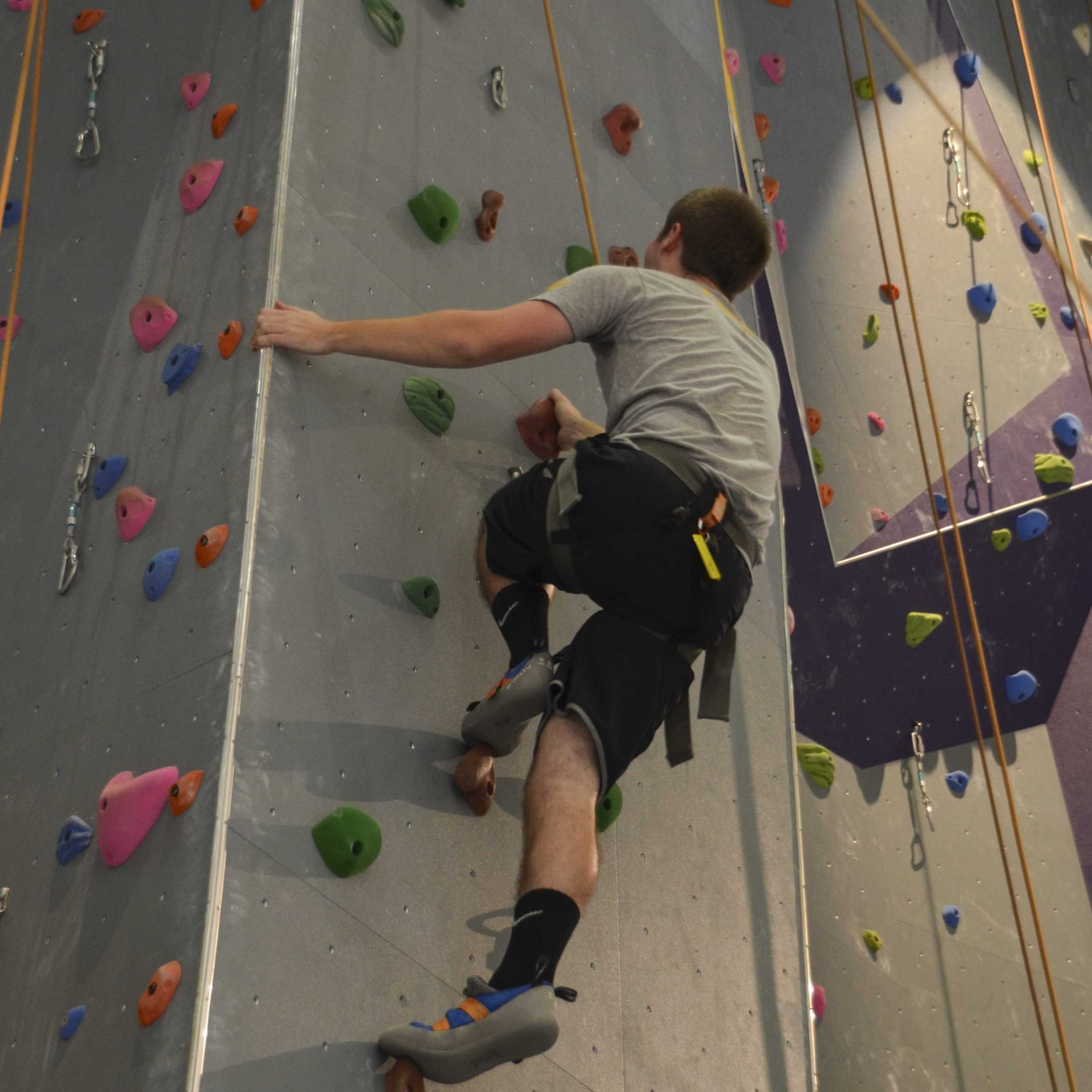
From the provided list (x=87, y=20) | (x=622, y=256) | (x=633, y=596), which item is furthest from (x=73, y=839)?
(x=87, y=20)

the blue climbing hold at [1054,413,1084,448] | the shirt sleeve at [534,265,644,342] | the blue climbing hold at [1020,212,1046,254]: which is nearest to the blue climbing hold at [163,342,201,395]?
the shirt sleeve at [534,265,644,342]

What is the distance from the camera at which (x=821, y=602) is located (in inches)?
162

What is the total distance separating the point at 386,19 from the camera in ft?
8.03

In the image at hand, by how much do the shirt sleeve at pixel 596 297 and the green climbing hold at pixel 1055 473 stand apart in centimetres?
267

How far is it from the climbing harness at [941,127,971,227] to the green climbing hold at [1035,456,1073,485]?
35.5 inches

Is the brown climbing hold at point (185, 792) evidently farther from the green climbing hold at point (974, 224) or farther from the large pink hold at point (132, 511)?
the green climbing hold at point (974, 224)

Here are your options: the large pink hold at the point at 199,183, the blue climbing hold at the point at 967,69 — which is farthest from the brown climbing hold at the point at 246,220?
the blue climbing hold at the point at 967,69

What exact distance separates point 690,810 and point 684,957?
10.8 inches

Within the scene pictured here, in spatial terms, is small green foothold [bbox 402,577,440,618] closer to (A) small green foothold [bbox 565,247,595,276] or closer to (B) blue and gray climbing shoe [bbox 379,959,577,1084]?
(B) blue and gray climbing shoe [bbox 379,959,577,1084]

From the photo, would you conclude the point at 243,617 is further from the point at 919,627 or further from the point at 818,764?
the point at 919,627

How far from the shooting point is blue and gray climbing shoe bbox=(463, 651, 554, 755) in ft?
6.31

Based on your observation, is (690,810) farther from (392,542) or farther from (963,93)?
(963,93)

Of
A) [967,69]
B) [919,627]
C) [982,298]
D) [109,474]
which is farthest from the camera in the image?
[967,69]

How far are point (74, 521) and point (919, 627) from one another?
2.61m
